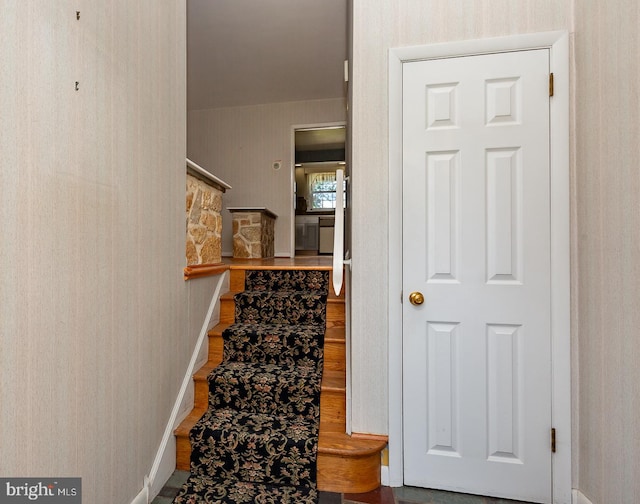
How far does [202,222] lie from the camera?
2297 mm

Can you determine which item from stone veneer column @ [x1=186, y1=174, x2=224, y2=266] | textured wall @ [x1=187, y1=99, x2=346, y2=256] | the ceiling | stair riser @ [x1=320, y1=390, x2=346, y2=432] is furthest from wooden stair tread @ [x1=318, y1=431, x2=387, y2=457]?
textured wall @ [x1=187, y1=99, x2=346, y2=256]

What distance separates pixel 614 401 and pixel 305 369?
1.51 meters

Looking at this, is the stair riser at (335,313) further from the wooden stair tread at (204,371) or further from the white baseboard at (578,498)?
the white baseboard at (578,498)

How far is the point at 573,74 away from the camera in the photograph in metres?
1.52

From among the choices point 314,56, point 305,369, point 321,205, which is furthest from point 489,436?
point 321,205

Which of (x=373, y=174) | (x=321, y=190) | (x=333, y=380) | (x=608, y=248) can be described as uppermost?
(x=321, y=190)

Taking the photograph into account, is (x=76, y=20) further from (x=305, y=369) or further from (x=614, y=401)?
(x=614, y=401)

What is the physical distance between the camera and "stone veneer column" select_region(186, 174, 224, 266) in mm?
2121

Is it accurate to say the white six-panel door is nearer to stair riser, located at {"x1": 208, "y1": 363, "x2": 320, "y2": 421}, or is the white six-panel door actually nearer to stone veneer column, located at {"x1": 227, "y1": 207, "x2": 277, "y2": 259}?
stair riser, located at {"x1": 208, "y1": 363, "x2": 320, "y2": 421}

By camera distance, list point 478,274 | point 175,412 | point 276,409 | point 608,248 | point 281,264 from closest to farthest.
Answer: point 608,248, point 478,274, point 175,412, point 276,409, point 281,264

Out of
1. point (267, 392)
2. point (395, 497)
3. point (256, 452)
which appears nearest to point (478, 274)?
point (395, 497)

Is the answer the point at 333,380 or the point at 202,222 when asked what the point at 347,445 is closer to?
the point at 333,380

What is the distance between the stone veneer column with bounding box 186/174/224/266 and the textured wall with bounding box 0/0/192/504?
0.34 m

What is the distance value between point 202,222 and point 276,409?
1.34 m
